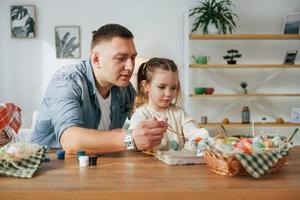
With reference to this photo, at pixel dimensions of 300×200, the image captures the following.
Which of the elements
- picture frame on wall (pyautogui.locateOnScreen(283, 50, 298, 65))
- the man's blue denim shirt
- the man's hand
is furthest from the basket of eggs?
picture frame on wall (pyautogui.locateOnScreen(283, 50, 298, 65))

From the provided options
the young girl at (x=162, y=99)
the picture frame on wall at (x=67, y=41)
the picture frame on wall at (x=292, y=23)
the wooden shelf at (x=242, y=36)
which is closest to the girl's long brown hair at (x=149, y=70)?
the young girl at (x=162, y=99)

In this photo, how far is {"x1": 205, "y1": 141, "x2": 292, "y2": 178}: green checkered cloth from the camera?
0.99m

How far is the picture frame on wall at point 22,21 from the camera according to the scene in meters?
5.02

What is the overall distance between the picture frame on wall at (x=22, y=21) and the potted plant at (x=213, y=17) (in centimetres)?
204

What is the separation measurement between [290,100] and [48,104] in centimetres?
413

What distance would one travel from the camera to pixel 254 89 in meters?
5.19

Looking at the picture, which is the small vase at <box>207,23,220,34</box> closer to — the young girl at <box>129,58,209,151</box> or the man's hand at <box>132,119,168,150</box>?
the young girl at <box>129,58,209,151</box>

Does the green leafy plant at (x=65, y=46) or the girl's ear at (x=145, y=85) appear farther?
the green leafy plant at (x=65, y=46)

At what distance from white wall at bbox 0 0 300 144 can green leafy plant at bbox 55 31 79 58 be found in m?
0.07

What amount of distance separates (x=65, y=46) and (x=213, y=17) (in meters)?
1.93

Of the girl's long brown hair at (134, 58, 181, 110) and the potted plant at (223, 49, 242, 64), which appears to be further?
the potted plant at (223, 49, 242, 64)

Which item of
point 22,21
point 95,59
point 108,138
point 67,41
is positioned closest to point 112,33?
point 95,59

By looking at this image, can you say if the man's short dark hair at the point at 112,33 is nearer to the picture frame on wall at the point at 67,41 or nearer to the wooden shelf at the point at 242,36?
the wooden shelf at the point at 242,36

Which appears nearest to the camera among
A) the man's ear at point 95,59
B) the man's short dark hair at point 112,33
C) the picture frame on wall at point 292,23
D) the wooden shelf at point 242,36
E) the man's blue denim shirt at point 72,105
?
the man's blue denim shirt at point 72,105
